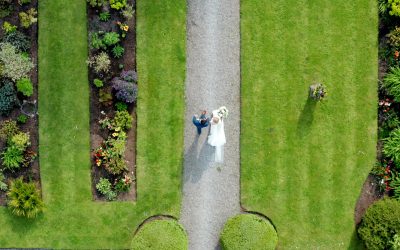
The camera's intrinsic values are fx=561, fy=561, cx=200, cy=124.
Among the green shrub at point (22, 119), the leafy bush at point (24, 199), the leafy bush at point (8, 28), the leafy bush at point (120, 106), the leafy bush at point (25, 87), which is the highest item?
the leafy bush at point (8, 28)

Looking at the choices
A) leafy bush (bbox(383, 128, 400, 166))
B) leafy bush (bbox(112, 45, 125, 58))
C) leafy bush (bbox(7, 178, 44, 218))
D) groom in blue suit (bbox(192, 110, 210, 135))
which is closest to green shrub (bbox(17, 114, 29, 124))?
leafy bush (bbox(7, 178, 44, 218))

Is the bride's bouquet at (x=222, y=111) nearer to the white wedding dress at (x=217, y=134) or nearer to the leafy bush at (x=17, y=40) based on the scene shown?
the white wedding dress at (x=217, y=134)

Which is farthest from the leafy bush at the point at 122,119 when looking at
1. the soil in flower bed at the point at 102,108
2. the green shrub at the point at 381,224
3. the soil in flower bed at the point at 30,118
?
the green shrub at the point at 381,224

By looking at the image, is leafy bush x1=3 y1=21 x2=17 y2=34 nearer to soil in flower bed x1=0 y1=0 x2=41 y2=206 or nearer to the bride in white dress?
soil in flower bed x1=0 y1=0 x2=41 y2=206

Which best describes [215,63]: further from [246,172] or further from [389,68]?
[389,68]

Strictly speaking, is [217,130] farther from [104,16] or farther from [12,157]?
[12,157]

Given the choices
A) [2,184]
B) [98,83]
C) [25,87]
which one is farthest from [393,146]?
[2,184]

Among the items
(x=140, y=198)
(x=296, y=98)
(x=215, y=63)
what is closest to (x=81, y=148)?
(x=140, y=198)

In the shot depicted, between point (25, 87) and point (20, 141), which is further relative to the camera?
point (25, 87)
